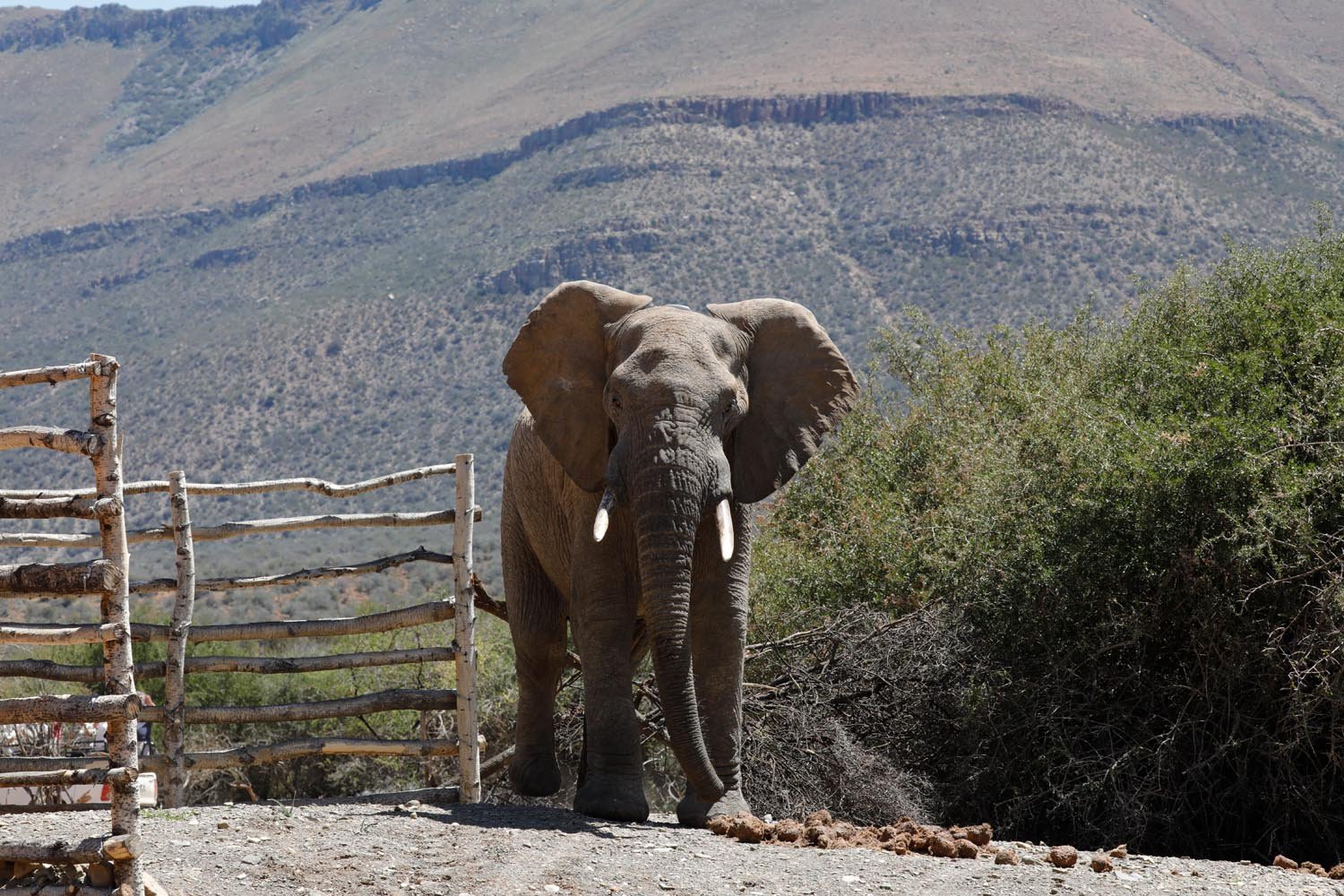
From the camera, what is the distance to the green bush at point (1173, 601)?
929 cm

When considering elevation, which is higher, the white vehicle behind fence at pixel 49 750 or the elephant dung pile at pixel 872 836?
the elephant dung pile at pixel 872 836

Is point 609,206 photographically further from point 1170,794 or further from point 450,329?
point 1170,794

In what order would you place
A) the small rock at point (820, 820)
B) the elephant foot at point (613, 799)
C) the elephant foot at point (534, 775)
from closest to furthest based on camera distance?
1. the small rock at point (820, 820)
2. the elephant foot at point (613, 799)
3. the elephant foot at point (534, 775)

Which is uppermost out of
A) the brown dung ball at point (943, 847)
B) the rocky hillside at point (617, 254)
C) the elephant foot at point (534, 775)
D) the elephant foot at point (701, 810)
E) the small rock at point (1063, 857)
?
the small rock at point (1063, 857)

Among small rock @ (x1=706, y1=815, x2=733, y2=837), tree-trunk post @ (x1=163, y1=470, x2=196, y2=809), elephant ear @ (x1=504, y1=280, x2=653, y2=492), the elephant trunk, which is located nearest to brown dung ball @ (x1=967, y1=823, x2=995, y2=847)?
small rock @ (x1=706, y1=815, x2=733, y2=837)

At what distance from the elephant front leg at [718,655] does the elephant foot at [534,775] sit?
2.14 metres

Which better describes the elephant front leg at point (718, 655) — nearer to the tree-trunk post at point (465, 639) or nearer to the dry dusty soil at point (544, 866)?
the dry dusty soil at point (544, 866)

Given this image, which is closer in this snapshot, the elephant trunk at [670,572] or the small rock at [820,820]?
the elephant trunk at [670,572]

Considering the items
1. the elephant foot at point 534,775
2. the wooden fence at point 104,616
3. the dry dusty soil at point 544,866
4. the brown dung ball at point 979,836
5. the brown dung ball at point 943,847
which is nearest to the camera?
the wooden fence at point 104,616

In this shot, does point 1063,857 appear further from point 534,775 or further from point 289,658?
point 289,658

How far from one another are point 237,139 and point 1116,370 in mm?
121182

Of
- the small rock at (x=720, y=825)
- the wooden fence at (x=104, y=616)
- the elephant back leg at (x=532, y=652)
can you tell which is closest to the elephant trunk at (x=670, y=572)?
the small rock at (x=720, y=825)

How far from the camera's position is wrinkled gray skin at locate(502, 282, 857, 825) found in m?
8.40

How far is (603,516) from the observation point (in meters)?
8.38
